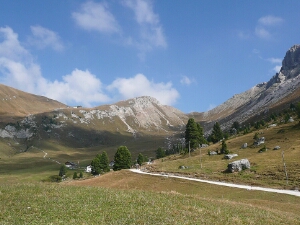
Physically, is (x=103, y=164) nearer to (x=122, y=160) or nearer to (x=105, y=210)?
(x=122, y=160)

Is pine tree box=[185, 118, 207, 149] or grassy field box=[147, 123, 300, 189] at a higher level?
pine tree box=[185, 118, 207, 149]

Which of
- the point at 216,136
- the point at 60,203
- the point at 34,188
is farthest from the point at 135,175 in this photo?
the point at 216,136

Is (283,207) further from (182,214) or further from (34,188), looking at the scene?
(34,188)

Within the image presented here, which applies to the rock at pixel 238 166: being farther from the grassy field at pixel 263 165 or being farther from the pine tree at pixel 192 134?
the pine tree at pixel 192 134

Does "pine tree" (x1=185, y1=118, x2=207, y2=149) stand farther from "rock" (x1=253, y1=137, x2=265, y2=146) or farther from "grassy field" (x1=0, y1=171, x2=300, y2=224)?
"grassy field" (x1=0, y1=171, x2=300, y2=224)

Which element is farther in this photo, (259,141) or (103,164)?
(103,164)

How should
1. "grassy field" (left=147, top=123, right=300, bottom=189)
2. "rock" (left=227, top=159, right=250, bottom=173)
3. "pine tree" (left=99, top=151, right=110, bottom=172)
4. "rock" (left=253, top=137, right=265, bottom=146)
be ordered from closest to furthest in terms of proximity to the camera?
1. "grassy field" (left=147, top=123, right=300, bottom=189)
2. "rock" (left=227, top=159, right=250, bottom=173)
3. "rock" (left=253, top=137, right=265, bottom=146)
4. "pine tree" (left=99, top=151, right=110, bottom=172)

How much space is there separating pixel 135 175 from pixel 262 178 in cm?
3438

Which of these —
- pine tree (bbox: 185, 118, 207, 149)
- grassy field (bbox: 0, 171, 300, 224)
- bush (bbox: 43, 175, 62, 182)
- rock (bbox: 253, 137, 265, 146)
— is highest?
pine tree (bbox: 185, 118, 207, 149)

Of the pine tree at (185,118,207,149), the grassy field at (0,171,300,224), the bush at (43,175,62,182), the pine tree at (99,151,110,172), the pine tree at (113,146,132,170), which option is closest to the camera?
the grassy field at (0,171,300,224)

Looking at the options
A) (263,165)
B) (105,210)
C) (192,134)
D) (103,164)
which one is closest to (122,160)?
(103,164)

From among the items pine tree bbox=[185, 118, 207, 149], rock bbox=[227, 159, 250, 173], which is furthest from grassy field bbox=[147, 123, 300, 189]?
pine tree bbox=[185, 118, 207, 149]

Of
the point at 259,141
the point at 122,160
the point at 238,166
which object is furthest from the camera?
the point at 259,141

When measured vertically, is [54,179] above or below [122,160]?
below
